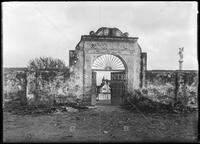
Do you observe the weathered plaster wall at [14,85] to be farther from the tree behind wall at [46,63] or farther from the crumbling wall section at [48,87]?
the tree behind wall at [46,63]

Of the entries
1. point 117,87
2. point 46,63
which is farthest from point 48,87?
point 46,63

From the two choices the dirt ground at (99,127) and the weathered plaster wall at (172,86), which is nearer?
the dirt ground at (99,127)

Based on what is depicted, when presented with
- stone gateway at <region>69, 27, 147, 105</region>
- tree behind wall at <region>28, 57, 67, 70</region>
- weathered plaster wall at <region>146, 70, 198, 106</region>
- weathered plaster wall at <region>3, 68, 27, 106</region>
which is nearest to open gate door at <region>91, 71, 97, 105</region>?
stone gateway at <region>69, 27, 147, 105</region>

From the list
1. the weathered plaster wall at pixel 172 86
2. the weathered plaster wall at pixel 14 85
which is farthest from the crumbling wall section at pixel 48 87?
the weathered plaster wall at pixel 172 86

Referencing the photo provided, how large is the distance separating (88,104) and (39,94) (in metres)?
2.64

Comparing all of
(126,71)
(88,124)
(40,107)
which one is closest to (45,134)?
(88,124)

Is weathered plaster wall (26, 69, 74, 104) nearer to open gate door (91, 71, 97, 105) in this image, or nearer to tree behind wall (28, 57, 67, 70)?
open gate door (91, 71, 97, 105)

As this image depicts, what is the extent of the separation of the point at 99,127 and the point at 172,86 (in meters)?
6.34

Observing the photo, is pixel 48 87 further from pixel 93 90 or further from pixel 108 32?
pixel 108 32

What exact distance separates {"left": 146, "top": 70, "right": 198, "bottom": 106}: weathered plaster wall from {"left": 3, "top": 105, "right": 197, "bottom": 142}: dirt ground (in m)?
1.64

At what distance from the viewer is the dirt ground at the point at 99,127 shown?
25.3ft

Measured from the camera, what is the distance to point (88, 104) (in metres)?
13.3

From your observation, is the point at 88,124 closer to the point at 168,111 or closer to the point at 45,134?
the point at 45,134

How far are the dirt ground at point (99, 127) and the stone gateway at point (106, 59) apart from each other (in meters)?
1.74
